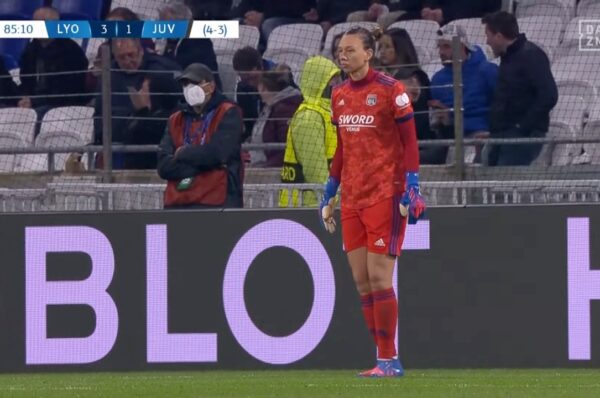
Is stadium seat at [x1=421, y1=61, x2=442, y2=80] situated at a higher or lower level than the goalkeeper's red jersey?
higher

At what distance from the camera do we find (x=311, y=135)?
10.3 metres

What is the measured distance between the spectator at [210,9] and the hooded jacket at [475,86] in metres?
4.42

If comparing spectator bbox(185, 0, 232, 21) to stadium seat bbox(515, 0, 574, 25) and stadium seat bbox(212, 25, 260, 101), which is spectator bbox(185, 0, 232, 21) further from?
stadium seat bbox(515, 0, 574, 25)

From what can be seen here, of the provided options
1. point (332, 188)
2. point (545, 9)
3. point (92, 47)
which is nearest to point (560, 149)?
point (332, 188)

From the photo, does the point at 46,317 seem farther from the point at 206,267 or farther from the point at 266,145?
the point at 266,145

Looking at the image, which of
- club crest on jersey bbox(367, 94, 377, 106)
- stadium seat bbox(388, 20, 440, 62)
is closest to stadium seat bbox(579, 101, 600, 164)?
stadium seat bbox(388, 20, 440, 62)

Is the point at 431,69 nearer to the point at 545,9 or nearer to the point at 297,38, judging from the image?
the point at 545,9

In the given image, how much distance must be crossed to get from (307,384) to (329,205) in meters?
1.10

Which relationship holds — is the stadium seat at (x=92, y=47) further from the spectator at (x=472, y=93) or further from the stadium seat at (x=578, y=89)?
the stadium seat at (x=578, y=89)

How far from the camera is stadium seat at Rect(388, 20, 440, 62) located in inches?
541

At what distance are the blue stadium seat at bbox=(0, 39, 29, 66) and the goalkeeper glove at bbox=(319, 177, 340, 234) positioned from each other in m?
7.84

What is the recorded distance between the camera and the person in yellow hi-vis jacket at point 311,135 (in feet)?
33.9

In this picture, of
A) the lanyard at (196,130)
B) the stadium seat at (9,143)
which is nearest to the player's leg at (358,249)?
the lanyard at (196,130)

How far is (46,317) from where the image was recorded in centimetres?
976
